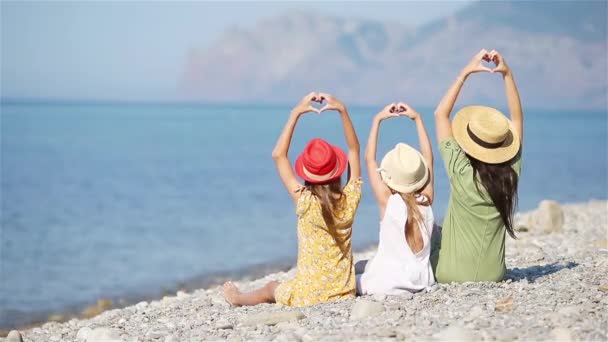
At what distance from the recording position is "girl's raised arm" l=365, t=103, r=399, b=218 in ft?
22.9

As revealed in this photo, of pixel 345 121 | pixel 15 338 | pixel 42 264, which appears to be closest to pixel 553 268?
pixel 345 121

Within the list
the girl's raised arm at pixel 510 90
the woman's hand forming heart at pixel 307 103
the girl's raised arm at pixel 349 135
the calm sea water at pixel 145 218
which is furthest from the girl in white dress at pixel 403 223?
the calm sea water at pixel 145 218

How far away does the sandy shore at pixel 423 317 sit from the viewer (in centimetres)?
555

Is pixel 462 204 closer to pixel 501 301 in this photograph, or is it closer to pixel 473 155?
pixel 473 155

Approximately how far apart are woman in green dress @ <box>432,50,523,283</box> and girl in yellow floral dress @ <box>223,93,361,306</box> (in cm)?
82

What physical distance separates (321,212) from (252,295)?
1.22 m

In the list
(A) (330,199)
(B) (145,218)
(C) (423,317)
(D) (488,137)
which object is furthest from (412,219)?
(B) (145,218)

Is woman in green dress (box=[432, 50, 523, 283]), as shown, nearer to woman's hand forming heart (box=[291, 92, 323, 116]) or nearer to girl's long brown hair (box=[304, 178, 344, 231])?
girl's long brown hair (box=[304, 178, 344, 231])

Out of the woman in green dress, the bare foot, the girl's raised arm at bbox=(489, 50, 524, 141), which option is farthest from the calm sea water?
the girl's raised arm at bbox=(489, 50, 524, 141)

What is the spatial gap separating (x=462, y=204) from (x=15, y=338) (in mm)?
3984

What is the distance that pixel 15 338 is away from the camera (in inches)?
283

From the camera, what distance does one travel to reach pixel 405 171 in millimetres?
6809

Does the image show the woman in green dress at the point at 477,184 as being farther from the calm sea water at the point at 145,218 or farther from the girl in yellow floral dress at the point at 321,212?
the calm sea water at the point at 145,218

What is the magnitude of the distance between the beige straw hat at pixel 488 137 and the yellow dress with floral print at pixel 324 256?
976 millimetres
